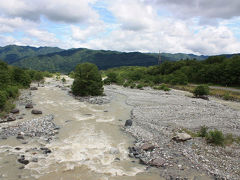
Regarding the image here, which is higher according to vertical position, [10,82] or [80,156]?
[10,82]

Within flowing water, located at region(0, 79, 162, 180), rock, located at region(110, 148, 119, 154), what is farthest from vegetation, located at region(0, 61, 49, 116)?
rock, located at region(110, 148, 119, 154)

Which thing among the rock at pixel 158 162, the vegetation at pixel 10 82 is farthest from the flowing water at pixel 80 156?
the vegetation at pixel 10 82

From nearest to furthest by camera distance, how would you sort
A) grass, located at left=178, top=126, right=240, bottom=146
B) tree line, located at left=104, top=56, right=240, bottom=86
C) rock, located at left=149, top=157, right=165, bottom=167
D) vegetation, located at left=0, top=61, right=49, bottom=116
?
1. rock, located at left=149, top=157, right=165, bottom=167
2. grass, located at left=178, top=126, right=240, bottom=146
3. vegetation, located at left=0, top=61, right=49, bottom=116
4. tree line, located at left=104, top=56, right=240, bottom=86

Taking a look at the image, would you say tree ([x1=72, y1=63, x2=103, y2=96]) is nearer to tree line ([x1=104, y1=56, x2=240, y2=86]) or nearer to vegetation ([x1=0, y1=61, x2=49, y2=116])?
vegetation ([x1=0, y1=61, x2=49, y2=116])

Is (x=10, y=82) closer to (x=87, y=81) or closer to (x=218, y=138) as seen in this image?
(x=87, y=81)

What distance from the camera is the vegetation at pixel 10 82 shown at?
25812 millimetres

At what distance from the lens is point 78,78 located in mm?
41875

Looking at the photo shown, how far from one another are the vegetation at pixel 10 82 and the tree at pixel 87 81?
13.7 metres

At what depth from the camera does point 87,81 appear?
40.8 metres

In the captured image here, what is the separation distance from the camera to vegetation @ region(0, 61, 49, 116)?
25.8 m

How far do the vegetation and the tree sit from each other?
13.7 meters

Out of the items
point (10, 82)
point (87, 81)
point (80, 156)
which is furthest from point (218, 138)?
point (10, 82)

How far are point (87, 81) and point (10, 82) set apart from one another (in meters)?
19.3

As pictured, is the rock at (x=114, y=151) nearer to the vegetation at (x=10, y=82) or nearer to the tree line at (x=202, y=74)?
the vegetation at (x=10, y=82)
